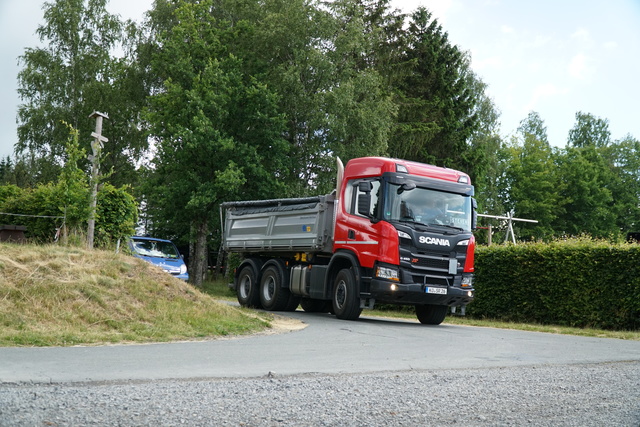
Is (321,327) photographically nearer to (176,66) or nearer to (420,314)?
(420,314)

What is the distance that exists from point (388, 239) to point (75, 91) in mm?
33901

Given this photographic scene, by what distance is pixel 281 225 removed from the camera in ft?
63.3

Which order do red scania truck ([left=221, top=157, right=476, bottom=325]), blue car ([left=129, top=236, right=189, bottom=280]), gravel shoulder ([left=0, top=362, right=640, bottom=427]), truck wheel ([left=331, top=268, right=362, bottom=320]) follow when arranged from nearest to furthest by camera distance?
gravel shoulder ([left=0, top=362, right=640, bottom=427])
red scania truck ([left=221, top=157, right=476, bottom=325])
truck wheel ([left=331, top=268, right=362, bottom=320])
blue car ([left=129, top=236, right=189, bottom=280])

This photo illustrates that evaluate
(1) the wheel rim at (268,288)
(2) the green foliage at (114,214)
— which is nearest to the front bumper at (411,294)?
(1) the wheel rim at (268,288)

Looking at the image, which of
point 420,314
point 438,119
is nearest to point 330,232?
point 420,314

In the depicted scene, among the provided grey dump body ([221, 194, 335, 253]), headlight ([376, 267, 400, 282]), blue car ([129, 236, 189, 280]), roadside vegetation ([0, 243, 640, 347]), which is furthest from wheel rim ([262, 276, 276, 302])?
blue car ([129, 236, 189, 280])

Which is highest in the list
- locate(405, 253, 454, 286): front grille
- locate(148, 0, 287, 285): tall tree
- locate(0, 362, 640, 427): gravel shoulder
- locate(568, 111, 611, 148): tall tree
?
locate(568, 111, 611, 148): tall tree

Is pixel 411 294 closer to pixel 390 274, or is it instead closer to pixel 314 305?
pixel 390 274

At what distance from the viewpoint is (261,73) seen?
38312mm

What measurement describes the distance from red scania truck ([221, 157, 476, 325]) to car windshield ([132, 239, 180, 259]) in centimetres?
836

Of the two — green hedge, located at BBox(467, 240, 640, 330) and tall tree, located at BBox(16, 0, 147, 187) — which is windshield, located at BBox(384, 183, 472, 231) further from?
tall tree, located at BBox(16, 0, 147, 187)

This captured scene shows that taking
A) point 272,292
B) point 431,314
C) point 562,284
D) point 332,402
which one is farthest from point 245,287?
point 332,402

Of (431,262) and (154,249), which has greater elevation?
(154,249)

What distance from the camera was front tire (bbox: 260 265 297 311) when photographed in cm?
1944
